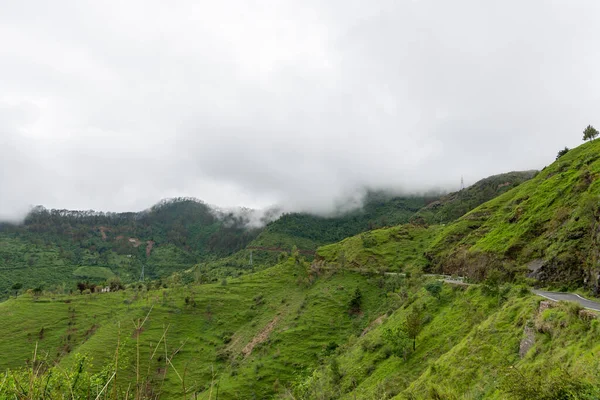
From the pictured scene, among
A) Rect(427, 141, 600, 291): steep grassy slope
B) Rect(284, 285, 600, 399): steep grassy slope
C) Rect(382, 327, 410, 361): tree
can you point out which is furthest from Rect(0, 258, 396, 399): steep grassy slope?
Rect(382, 327, 410, 361): tree

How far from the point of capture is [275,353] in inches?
2603

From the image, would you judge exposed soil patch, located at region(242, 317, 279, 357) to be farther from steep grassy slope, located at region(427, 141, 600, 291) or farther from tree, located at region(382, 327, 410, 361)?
tree, located at region(382, 327, 410, 361)

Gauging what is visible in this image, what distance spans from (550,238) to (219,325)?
7281 centimetres

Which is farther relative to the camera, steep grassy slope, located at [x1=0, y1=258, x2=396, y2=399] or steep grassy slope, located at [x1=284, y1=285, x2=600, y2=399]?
steep grassy slope, located at [x1=0, y1=258, x2=396, y2=399]

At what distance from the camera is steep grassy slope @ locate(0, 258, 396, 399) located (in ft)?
211

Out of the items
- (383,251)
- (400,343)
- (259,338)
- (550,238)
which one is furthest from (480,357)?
A: (383,251)

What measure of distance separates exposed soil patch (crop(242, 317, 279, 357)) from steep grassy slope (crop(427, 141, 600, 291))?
130 feet

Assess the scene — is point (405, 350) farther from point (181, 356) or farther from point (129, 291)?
point (129, 291)

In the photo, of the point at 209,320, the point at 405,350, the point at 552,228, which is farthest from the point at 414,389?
the point at 209,320

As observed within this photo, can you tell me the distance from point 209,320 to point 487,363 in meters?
77.6

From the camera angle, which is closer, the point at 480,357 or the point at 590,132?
the point at 480,357

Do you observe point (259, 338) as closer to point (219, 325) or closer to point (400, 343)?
point (219, 325)

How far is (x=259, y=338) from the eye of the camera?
74.9 metres

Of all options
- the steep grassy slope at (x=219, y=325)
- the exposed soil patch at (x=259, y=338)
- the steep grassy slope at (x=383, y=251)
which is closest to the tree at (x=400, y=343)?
the steep grassy slope at (x=219, y=325)
